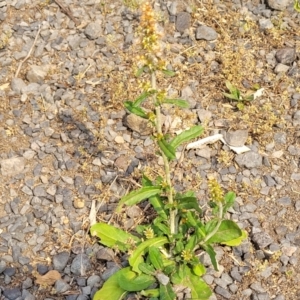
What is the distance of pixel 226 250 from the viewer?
13.0ft

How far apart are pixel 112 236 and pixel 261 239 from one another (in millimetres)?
978

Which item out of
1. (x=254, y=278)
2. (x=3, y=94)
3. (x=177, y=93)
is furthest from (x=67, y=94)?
(x=254, y=278)

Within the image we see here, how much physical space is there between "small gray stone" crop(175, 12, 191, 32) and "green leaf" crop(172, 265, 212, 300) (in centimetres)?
241

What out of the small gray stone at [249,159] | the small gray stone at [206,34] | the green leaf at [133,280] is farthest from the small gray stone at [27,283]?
the small gray stone at [206,34]

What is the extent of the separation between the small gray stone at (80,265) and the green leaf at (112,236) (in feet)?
0.58

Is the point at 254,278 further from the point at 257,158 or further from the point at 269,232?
the point at 257,158

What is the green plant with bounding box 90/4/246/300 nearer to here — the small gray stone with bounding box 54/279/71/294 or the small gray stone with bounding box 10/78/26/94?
the small gray stone with bounding box 54/279/71/294

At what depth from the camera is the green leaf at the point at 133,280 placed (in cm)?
355

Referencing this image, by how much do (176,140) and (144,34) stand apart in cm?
69

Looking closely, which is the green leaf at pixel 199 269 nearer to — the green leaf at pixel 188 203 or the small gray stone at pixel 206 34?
the green leaf at pixel 188 203

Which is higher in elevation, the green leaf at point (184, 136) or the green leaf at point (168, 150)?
the green leaf at point (168, 150)

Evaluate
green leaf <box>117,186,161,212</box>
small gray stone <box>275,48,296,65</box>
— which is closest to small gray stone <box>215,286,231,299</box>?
green leaf <box>117,186,161,212</box>

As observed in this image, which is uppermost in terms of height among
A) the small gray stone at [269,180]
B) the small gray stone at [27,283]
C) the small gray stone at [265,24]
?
the small gray stone at [265,24]

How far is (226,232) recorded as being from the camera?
11.6ft
